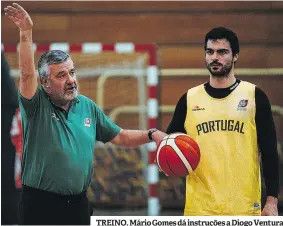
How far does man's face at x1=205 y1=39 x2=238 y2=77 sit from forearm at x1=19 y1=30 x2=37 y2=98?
1041mm

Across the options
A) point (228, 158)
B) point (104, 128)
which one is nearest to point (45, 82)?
point (104, 128)

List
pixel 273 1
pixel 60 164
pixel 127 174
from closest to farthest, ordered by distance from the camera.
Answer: pixel 60 164
pixel 273 1
pixel 127 174

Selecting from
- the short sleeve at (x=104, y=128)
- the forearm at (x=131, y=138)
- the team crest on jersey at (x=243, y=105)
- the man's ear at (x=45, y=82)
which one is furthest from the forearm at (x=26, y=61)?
the team crest on jersey at (x=243, y=105)

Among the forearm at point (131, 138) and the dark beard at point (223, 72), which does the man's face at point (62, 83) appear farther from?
the dark beard at point (223, 72)

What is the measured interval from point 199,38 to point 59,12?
133cm

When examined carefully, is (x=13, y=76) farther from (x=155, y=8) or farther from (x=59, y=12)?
(x=155, y=8)

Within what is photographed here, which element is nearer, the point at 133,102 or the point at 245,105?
the point at 245,105

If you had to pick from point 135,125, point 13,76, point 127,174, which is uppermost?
point 13,76

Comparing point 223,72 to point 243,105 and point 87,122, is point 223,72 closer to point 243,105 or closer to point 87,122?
point 243,105

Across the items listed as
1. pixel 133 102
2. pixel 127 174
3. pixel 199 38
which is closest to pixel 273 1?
pixel 199 38

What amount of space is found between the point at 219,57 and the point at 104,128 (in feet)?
2.76

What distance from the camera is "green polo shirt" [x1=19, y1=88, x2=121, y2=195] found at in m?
3.61

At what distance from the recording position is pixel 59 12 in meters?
5.90
